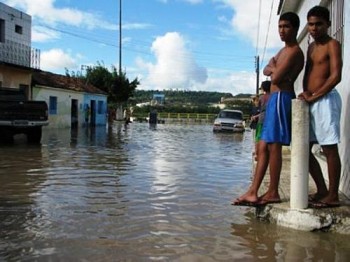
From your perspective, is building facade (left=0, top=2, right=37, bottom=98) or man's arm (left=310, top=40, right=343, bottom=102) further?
building facade (left=0, top=2, right=37, bottom=98)

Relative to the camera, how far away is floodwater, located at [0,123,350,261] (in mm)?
4809

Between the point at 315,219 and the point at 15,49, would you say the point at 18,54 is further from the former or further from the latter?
the point at 315,219

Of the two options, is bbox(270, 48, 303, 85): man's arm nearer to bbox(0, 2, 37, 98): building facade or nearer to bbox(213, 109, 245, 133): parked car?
bbox(0, 2, 37, 98): building facade

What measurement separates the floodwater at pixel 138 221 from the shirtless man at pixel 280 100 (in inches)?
28.1

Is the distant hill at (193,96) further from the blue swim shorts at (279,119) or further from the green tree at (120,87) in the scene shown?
the blue swim shorts at (279,119)

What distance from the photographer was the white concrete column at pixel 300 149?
5453 millimetres

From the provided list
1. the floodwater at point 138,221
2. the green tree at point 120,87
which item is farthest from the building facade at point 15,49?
the green tree at point 120,87

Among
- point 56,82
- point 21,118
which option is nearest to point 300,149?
point 21,118

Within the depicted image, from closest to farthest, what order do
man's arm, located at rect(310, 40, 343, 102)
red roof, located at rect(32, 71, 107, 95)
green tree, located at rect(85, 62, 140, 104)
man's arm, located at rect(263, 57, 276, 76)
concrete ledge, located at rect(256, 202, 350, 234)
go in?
concrete ledge, located at rect(256, 202, 350, 234)
man's arm, located at rect(310, 40, 343, 102)
man's arm, located at rect(263, 57, 276, 76)
red roof, located at rect(32, 71, 107, 95)
green tree, located at rect(85, 62, 140, 104)

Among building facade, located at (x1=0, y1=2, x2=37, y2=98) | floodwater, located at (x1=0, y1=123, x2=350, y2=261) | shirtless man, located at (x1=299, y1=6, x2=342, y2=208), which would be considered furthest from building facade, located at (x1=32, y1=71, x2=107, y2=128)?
shirtless man, located at (x1=299, y1=6, x2=342, y2=208)

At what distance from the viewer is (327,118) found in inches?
218

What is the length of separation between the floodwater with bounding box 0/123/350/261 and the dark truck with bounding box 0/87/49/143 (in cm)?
815

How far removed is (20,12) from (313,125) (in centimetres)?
2896

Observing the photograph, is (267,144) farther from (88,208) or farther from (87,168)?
(87,168)
